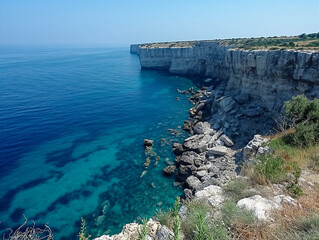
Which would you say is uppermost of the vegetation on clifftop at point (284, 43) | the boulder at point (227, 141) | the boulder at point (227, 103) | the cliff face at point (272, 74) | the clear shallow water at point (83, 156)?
the vegetation on clifftop at point (284, 43)

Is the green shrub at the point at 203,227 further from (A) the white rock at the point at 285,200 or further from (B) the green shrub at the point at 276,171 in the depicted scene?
(B) the green shrub at the point at 276,171

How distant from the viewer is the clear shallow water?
600 inches

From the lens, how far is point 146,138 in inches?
1018

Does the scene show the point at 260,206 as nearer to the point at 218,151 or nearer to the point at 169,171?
the point at 169,171

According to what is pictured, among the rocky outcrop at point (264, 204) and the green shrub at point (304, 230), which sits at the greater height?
the green shrub at point (304, 230)

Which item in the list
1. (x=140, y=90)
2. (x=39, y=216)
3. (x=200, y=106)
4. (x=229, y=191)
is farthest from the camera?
(x=140, y=90)

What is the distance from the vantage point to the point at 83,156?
2252cm

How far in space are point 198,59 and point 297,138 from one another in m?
52.8

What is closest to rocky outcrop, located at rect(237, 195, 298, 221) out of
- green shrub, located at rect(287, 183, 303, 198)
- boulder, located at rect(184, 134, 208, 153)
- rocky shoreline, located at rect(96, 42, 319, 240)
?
green shrub, located at rect(287, 183, 303, 198)

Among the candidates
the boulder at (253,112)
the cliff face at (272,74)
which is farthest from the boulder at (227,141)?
the cliff face at (272,74)

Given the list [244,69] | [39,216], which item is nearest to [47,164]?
[39,216]

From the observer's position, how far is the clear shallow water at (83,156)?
50.0 feet

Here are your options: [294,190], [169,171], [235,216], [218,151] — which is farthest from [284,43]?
[235,216]

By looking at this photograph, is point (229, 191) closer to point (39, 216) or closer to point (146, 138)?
point (39, 216)
